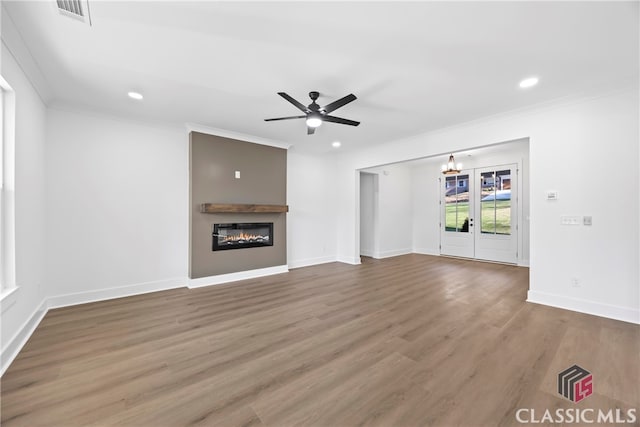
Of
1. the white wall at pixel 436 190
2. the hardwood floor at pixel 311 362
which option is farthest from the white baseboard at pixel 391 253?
the hardwood floor at pixel 311 362

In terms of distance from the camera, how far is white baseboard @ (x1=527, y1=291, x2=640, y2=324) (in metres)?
3.11

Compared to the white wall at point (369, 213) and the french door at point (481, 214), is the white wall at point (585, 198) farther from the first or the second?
the white wall at point (369, 213)

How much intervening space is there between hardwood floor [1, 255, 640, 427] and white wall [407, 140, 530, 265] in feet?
11.0

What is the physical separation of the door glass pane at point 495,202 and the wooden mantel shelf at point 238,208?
5.29m

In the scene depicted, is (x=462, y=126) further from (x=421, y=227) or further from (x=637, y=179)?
(x=421, y=227)

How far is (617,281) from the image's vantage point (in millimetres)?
3201

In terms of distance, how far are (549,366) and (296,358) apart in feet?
6.95

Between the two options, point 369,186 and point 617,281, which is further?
point 369,186

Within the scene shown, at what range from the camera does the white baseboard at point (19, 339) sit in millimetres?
2203

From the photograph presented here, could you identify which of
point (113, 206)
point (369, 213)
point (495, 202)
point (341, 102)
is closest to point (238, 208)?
point (113, 206)

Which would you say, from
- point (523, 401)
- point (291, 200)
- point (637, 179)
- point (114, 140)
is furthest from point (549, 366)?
point (114, 140)

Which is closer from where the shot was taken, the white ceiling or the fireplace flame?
the white ceiling

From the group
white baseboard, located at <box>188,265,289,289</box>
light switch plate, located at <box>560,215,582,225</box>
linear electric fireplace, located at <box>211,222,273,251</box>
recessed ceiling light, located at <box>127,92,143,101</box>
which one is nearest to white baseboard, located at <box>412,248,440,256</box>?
light switch plate, located at <box>560,215,582,225</box>

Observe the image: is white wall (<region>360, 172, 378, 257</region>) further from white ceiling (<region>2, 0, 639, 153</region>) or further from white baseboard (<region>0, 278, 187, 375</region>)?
white baseboard (<region>0, 278, 187, 375</region>)
